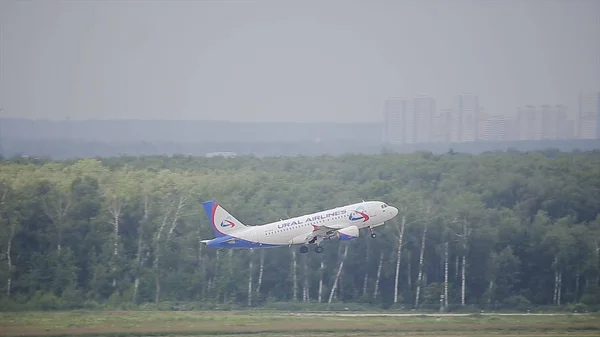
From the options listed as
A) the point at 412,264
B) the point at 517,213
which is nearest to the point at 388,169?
the point at 517,213

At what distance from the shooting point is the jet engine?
268 feet

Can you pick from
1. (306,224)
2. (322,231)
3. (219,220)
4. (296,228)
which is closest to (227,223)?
(219,220)

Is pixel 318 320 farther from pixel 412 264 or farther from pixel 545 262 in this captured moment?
pixel 545 262

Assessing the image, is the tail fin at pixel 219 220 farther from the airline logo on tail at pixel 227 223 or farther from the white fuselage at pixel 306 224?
the white fuselage at pixel 306 224

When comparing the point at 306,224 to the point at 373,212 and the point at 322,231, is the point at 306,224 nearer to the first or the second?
the point at 322,231

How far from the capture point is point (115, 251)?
90188mm

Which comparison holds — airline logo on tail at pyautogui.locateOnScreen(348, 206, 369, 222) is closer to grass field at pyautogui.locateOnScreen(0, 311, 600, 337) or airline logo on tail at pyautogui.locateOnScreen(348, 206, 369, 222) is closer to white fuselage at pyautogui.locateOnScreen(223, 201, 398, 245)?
white fuselage at pyautogui.locateOnScreen(223, 201, 398, 245)

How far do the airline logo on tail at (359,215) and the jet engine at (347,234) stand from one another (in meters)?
1.35

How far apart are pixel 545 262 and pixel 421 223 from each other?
1243 cm

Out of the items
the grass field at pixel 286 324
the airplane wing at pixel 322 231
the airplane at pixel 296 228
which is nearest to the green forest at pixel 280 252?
the airplane at pixel 296 228

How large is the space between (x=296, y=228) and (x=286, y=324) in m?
13.6

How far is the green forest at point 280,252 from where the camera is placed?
8550 centimetres

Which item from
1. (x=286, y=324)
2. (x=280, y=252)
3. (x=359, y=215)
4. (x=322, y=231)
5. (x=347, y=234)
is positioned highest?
(x=359, y=215)

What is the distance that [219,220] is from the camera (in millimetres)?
80562
